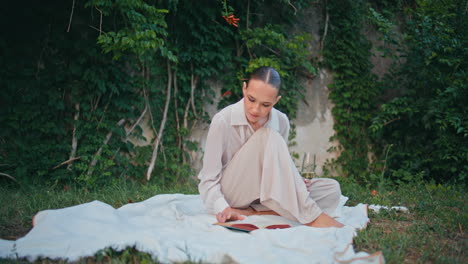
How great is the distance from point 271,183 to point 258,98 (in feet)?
2.03

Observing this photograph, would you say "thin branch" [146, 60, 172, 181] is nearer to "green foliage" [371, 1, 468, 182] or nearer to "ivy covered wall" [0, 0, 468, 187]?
"ivy covered wall" [0, 0, 468, 187]

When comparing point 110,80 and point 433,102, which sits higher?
point 433,102

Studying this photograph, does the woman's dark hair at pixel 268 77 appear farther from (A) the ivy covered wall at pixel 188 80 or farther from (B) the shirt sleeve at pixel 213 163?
(A) the ivy covered wall at pixel 188 80

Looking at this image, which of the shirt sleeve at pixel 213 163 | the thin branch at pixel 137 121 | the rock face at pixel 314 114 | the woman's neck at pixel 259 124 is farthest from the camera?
the rock face at pixel 314 114

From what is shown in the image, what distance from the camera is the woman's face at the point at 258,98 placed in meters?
2.51

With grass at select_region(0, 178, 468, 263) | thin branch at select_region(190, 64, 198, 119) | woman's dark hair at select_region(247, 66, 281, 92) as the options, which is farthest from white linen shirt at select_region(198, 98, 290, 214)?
thin branch at select_region(190, 64, 198, 119)

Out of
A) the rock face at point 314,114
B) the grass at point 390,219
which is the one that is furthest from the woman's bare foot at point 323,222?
the rock face at point 314,114

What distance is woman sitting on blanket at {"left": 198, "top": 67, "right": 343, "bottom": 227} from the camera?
8.48 feet

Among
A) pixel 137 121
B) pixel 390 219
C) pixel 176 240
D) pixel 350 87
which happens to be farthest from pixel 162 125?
pixel 350 87

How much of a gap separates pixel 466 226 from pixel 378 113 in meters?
3.43

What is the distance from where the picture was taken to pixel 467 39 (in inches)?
211

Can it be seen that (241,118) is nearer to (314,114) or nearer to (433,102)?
(314,114)

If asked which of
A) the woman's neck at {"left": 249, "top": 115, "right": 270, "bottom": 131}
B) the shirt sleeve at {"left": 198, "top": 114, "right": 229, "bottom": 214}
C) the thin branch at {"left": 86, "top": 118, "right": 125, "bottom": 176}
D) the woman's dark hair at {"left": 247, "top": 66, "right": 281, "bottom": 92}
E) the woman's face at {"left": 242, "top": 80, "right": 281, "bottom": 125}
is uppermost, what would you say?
the woman's dark hair at {"left": 247, "top": 66, "right": 281, "bottom": 92}

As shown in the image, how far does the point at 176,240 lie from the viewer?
2.22 metres
